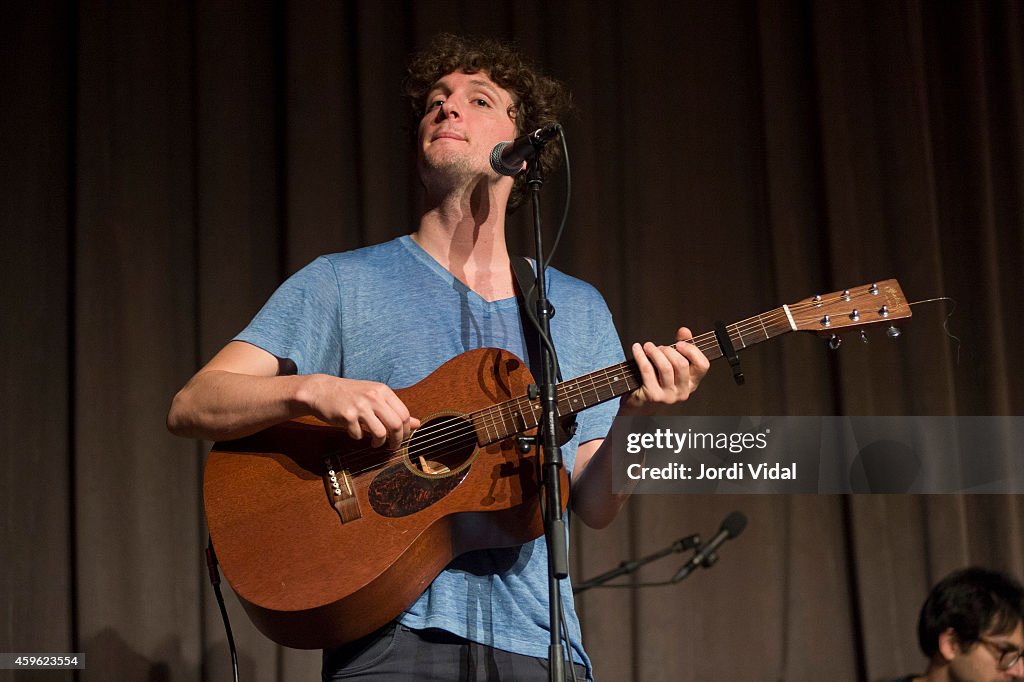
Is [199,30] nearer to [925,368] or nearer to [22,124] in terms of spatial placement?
[22,124]

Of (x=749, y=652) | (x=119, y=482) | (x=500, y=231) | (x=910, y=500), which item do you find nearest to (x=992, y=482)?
(x=910, y=500)

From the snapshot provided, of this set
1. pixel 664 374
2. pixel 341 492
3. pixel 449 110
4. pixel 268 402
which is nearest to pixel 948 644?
pixel 664 374

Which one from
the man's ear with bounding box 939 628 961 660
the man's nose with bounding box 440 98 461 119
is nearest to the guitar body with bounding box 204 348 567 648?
the man's nose with bounding box 440 98 461 119

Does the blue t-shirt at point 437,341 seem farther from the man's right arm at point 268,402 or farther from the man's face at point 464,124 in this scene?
the man's face at point 464,124

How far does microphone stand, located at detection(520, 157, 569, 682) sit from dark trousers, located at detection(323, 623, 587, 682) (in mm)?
233

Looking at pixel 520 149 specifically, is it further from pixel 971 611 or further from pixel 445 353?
pixel 971 611

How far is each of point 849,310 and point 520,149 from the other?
79 cm

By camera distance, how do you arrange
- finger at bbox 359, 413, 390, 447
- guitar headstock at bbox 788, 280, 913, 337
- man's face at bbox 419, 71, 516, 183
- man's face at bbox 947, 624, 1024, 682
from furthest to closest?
man's face at bbox 419, 71, 516, 183, man's face at bbox 947, 624, 1024, 682, guitar headstock at bbox 788, 280, 913, 337, finger at bbox 359, 413, 390, 447

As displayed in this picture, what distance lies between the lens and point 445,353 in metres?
2.15

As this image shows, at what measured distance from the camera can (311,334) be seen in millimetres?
2121

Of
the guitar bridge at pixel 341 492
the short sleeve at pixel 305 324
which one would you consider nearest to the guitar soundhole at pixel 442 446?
the guitar bridge at pixel 341 492

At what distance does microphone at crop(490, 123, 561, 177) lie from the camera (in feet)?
6.03

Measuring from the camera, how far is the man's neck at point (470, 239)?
2352 mm

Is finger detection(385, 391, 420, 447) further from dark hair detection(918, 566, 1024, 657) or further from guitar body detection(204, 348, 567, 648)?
dark hair detection(918, 566, 1024, 657)
